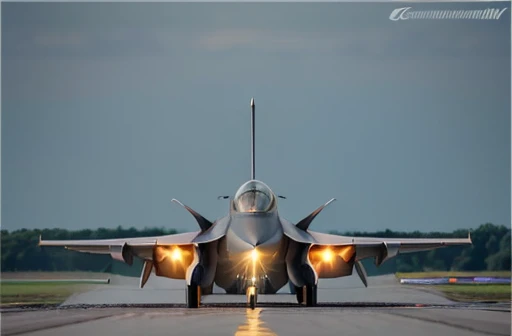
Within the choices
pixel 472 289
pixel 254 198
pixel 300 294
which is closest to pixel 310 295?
pixel 300 294

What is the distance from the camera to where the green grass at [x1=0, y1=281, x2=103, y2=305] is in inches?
1188

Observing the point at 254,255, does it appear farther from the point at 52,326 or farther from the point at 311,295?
the point at 52,326

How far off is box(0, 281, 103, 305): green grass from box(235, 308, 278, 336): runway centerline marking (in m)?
10.4

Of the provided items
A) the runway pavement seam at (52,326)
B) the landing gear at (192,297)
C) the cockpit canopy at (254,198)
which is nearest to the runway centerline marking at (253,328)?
the runway pavement seam at (52,326)

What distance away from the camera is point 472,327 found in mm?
18562

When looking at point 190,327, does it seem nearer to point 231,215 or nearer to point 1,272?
point 231,215

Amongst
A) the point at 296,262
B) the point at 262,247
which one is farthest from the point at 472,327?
the point at 296,262

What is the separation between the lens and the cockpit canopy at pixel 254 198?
27578 mm

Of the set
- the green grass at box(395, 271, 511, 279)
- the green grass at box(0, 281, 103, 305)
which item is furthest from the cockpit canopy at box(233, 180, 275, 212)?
the green grass at box(395, 271, 511, 279)

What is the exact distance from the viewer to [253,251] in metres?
26.9

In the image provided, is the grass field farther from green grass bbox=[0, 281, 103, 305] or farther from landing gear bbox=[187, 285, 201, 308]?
green grass bbox=[0, 281, 103, 305]

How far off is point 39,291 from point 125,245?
4.11 metres

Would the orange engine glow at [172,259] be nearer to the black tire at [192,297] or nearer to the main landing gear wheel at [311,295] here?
the black tire at [192,297]

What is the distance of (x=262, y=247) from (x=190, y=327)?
8.30 meters
